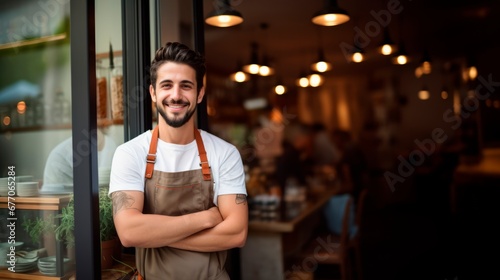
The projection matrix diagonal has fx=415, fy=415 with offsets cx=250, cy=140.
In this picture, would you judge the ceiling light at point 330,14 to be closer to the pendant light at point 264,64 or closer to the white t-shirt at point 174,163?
the white t-shirt at point 174,163

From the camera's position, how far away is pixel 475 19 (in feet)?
20.6

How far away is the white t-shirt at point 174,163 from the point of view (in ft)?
5.94

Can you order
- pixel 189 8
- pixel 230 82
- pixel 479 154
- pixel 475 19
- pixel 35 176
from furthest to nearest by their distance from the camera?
pixel 230 82 → pixel 479 154 → pixel 475 19 → pixel 189 8 → pixel 35 176

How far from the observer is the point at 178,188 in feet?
6.13

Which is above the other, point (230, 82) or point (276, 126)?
point (230, 82)

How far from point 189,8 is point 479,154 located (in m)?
6.17

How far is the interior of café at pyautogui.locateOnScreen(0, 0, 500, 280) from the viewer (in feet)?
7.00

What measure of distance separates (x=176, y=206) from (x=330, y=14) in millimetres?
2189

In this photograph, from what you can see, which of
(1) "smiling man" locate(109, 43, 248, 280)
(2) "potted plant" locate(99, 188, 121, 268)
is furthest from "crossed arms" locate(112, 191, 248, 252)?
(2) "potted plant" locate(99, 188, 121, 268)

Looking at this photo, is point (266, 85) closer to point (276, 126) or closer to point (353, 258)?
point (276, 126)

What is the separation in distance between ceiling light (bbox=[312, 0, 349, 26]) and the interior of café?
16mm

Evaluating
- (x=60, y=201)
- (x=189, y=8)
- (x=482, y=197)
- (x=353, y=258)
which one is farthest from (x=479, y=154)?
(x=60, y=201)

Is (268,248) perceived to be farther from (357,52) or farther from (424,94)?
(424,94)

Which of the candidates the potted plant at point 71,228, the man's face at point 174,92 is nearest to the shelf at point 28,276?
the potted plant at point 71,228
